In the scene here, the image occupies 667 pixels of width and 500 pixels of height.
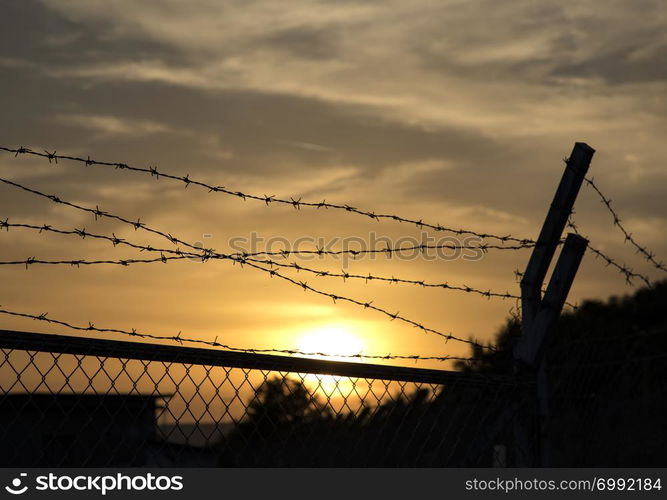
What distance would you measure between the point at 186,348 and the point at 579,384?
3.10m

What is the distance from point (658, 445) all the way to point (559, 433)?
5.91 ft

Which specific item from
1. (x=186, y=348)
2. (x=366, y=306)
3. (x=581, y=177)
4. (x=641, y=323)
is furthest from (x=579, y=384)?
(x=641, y=323)

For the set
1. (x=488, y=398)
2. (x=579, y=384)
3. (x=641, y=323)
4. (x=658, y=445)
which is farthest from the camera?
(x=641, y=323)

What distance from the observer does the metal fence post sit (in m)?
4.94

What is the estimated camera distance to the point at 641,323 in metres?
34.0

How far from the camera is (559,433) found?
617 cm

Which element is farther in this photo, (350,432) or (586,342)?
(586,342)

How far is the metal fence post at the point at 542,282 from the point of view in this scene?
4.94 meters

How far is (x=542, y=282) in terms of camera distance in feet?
16.4

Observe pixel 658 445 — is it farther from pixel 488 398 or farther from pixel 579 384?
pixel 488 398
